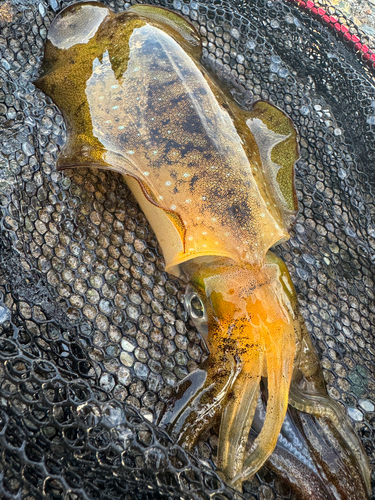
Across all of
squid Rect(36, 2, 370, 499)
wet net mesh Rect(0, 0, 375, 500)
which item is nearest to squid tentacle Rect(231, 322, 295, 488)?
squid Rect(36, 2, 370, 499)

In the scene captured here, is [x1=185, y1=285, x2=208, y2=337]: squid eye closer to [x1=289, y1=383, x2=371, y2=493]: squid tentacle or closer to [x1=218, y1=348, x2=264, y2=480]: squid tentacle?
[x1=218, y1=348, x2=264, y2=480]: squid tentacle

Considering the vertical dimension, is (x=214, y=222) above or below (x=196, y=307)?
above

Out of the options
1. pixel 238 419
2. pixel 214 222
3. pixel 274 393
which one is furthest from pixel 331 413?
pixel 214 222

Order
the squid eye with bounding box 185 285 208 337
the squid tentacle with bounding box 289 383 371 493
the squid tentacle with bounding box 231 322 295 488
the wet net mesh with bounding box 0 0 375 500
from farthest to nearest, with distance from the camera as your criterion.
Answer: the squid eye with bounding box 185 285 208 337, the squid tentacle with bounding box 289 383 371 493, the squid tentacle with bounding box 231 322 295 488, the wet net mesh with bounding box 0 0 375 500

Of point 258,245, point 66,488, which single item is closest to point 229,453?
point 66,488

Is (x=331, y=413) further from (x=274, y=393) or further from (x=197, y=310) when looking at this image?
(x=197, y=310)
